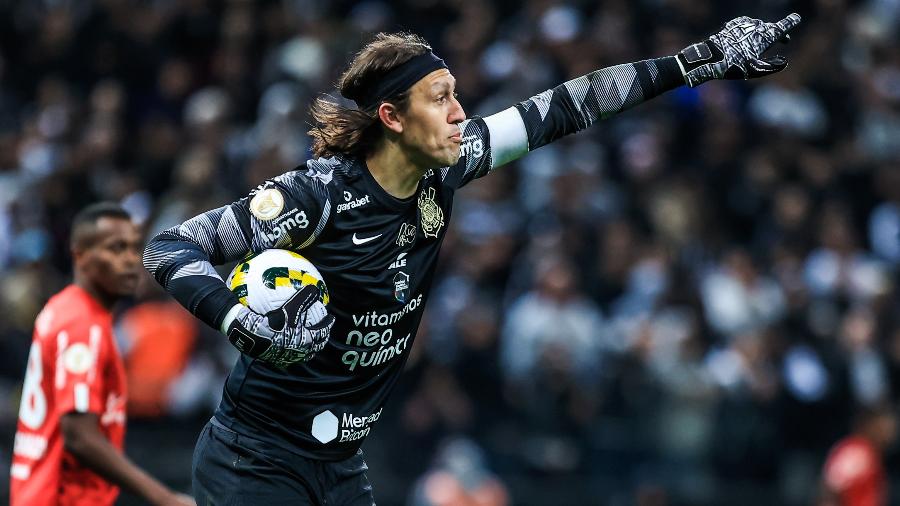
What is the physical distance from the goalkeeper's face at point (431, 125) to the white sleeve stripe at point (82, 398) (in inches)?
78.2

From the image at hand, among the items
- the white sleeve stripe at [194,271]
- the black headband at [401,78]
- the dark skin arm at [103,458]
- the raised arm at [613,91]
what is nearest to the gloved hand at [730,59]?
the raised arm at [613,91]

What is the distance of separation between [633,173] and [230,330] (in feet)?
30.2

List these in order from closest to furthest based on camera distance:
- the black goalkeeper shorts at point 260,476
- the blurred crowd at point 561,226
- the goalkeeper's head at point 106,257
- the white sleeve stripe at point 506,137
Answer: the black goalkeeper shorts at point 260,476, the white sleeve stripe at point 506,137, the goalkeeper's head at point 106,257, the blurred crowd at point 561,226

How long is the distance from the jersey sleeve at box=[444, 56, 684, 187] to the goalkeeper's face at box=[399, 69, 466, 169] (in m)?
0.40

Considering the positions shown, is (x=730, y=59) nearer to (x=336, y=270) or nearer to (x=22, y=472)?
(x=336, y=270)

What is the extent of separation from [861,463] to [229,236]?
7.70 meters

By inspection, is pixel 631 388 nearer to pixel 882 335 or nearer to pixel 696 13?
pixel 882 335

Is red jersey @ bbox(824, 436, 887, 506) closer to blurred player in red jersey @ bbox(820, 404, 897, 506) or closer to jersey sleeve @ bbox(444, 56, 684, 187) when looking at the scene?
blurred player in red jersey @ bbox(820, 404, 897, 506)

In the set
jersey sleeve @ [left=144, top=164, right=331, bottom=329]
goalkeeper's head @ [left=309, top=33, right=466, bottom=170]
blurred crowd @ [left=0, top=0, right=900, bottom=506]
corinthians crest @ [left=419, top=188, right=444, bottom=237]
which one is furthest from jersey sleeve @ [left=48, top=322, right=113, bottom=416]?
blurred crowd @ [left=0, top=0, right=900, bottom=506]

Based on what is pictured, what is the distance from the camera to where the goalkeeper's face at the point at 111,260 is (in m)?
6.59

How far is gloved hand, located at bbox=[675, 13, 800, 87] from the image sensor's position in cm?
580

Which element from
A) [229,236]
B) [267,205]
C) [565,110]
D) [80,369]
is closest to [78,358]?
[80,369]

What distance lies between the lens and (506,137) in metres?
5.78

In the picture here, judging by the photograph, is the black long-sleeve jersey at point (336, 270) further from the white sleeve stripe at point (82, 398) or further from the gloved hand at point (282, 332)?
the white sleeve stripe at point (82, 398)
